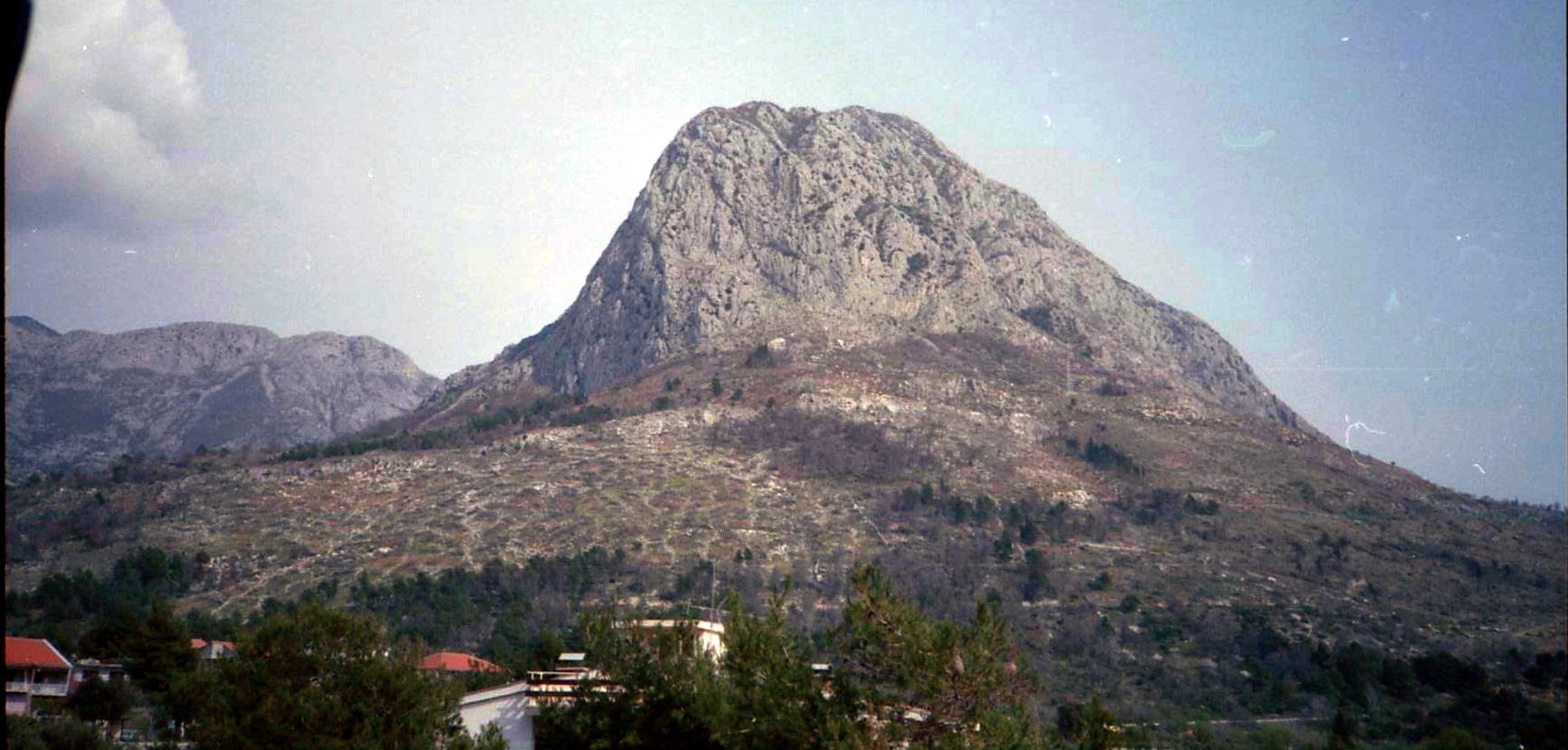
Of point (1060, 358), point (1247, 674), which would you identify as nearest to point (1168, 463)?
point (1060, 358)

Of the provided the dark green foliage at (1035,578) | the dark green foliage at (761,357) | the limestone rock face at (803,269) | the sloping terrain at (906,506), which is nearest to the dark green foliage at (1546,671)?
the sloping terrain at (906,506)

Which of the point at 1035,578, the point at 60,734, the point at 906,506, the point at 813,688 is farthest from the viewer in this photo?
the point at 906,506

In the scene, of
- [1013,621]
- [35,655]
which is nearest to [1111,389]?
[1013,621]

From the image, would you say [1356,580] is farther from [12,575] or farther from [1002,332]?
[12,575]

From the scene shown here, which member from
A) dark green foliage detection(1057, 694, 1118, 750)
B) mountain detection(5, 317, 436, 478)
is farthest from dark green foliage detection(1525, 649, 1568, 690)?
mountain detection(5, 317, 436, 478)

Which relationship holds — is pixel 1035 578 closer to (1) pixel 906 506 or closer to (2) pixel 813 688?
(1) pixel 906 506

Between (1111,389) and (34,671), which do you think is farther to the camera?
(1111,389)

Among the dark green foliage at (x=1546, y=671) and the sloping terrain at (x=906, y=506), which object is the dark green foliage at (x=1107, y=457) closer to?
the sloping terrain at (x=906, y=506)
